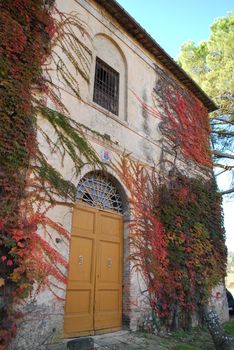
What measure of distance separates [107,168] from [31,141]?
2.09 metres

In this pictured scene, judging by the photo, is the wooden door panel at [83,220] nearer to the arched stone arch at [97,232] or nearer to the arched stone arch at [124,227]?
the arched stone arch at [97,232]

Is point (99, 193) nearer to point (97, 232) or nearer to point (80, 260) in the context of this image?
Answer: point (97, 232)

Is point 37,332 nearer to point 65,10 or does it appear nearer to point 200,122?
→ point 65,10

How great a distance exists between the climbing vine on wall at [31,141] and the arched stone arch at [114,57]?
1259 mm

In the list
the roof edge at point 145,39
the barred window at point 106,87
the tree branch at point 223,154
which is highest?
the roof edge at point 145,39

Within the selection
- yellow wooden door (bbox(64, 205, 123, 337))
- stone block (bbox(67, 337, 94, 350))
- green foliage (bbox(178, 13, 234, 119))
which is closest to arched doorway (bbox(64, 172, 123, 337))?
yellow wooden door (bbox(64, 205, 123, 337))

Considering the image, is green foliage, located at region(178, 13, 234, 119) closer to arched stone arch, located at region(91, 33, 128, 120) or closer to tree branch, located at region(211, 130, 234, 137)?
tree branch, located at region(211, 130, 234, 137)

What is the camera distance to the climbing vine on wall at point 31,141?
475 cm

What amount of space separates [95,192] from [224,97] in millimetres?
10237

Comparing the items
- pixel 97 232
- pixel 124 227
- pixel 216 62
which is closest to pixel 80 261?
pixel 97 232

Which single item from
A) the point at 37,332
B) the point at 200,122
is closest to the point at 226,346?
the point at 37,332

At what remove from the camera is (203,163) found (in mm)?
11039

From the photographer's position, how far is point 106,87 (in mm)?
8180

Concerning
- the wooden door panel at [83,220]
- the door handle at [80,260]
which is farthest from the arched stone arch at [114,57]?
the door handle at [80,260]
